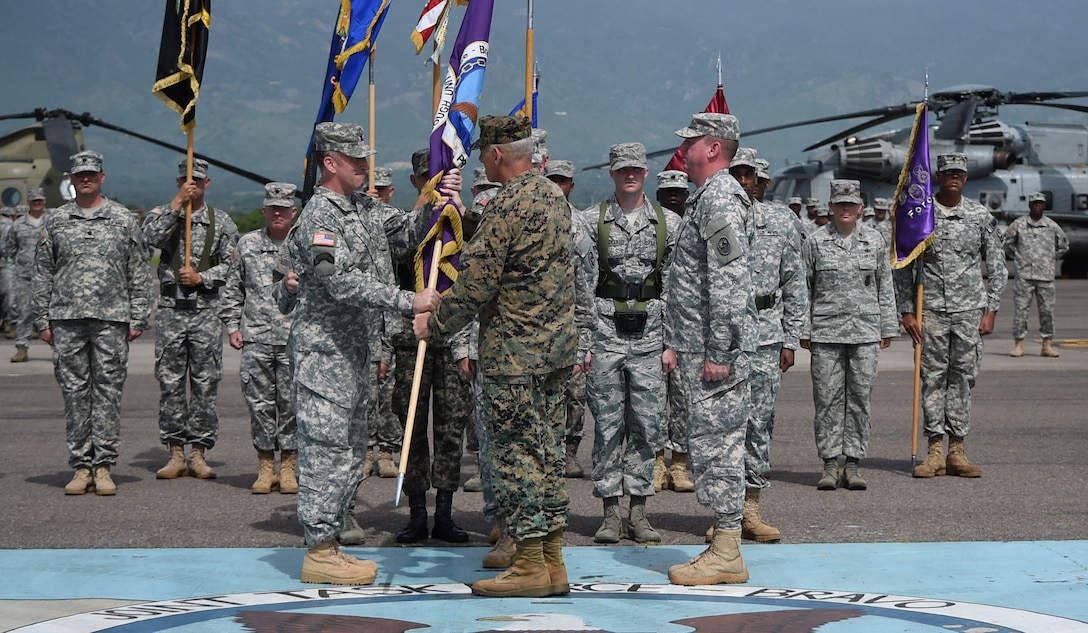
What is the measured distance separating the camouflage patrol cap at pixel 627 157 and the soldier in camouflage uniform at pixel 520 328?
58.9 inches

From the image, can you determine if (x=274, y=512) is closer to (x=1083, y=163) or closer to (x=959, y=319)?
(x=959, y=319)

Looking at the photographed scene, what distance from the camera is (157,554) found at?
24.1 feet

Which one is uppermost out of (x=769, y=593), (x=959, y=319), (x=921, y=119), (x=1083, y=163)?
(x=1083, y=163)

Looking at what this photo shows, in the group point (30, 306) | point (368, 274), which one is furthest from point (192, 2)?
point (30, 306)

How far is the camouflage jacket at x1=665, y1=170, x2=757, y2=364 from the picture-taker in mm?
6738

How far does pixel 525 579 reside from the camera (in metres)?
6.38

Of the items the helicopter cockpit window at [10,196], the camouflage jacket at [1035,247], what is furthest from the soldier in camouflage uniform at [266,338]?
the helicopter cockpit window at [10,196]

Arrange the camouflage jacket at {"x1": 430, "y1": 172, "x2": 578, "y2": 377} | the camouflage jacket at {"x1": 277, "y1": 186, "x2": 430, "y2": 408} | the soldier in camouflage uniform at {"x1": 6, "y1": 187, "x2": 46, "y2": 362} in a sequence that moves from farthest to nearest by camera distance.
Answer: the soldier in camouflage uniform at {"x1": 6, "y1": 187, "x2": 46, "y2": 362} → the camouflage jacket at {"x1": 277, "y1": 186, "x2": 430, "y2": 408} → the camouflage jacket at {"x1": 430, "y1": 172, "x2": 578, "y2": 377}

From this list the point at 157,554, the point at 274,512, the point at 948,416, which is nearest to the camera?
the point at 157,554

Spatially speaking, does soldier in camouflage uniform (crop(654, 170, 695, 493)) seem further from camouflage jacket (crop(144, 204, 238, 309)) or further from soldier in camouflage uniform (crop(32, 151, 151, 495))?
soldier in camouflage uniform (crop(32, 151, 151, 495))

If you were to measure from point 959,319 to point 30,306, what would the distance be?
1354cm

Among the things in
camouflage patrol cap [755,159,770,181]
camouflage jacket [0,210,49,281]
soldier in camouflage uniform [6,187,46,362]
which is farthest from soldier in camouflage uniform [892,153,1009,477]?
camouflage jacket [0,210,49,281]

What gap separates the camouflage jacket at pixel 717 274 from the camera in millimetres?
6738

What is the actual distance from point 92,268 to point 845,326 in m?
5.13
